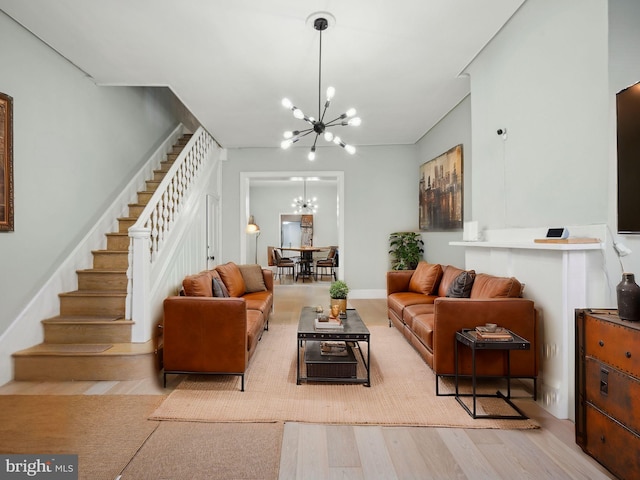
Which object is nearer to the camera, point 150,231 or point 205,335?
point 205,335

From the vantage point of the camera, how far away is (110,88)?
14.8 ft

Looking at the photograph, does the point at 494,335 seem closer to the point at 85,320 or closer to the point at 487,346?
the point at 487,346

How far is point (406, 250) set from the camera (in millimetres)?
6602

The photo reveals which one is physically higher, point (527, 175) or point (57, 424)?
point (527, 175)

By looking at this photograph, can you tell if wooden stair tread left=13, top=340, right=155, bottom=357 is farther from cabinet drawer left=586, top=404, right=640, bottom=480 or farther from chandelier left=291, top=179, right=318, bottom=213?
chandelier left=291, top=179, right=318, bottom=213

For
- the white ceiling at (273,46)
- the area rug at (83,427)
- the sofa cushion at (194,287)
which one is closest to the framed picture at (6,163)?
the white ceiling at (273,46)

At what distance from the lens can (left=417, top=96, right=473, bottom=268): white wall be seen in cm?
464

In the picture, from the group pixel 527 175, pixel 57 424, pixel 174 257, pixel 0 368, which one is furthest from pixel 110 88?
pixel 527 175

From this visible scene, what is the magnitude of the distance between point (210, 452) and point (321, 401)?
3.01ft

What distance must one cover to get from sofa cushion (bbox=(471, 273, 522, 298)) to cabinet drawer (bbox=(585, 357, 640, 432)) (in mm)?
862

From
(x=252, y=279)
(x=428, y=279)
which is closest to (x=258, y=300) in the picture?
(x=252, y=279)

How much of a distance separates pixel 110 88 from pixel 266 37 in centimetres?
270

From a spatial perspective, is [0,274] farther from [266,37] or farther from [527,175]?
[527,175]

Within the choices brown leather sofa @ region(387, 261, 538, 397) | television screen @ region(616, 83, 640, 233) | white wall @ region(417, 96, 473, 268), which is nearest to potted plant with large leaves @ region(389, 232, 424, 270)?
white wall @ region(417, 96, 473, 268)
